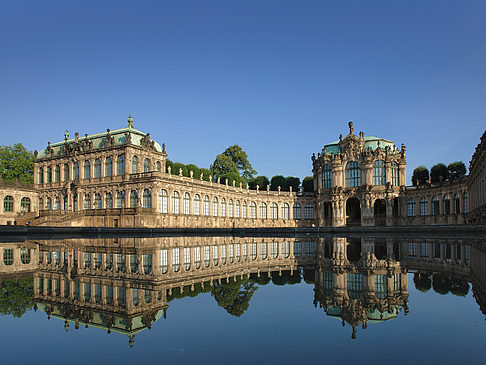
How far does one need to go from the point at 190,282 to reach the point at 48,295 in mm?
3217

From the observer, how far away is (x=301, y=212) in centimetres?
8475

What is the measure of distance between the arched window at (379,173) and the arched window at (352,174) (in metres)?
3.35

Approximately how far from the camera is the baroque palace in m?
57.1

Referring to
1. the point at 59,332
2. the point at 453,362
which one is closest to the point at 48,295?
the point at 59,332

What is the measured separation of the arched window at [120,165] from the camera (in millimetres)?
61875

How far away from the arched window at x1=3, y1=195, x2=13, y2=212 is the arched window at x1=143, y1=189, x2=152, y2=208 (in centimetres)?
2722

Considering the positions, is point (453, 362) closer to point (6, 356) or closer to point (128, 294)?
point (6, 356)

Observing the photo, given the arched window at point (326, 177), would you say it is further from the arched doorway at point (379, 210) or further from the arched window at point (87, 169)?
the arched window at point (87, 169)

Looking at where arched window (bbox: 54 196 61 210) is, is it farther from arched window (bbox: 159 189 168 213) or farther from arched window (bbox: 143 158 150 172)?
arched window (bbox: 159 189 168 213)

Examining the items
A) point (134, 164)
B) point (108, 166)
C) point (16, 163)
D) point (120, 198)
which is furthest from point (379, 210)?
point (16, 163)

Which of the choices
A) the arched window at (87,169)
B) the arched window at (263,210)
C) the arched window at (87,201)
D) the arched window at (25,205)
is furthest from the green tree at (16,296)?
the arched window at (263,210)

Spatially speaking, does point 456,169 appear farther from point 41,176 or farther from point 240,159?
point 41,176

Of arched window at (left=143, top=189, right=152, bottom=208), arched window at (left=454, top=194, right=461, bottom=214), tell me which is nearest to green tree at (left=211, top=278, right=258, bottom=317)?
arched window at (left=143, top=189, right=152, bottom=208)

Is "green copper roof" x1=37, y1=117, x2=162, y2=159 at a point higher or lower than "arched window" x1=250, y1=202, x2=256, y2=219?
higher
